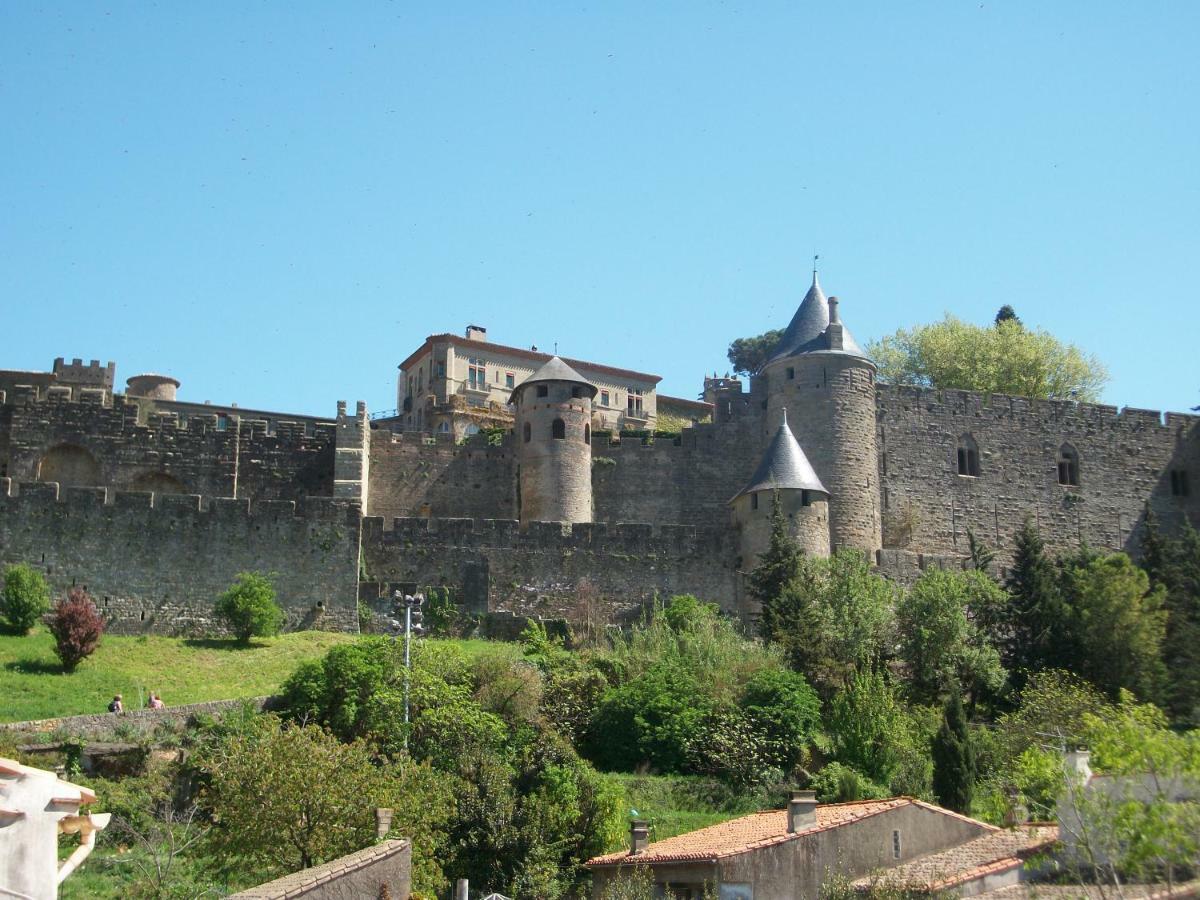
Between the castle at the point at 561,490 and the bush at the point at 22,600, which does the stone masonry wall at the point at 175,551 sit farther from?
the bush at the point at 22,600

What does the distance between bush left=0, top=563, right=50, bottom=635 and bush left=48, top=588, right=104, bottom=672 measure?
5.91ft

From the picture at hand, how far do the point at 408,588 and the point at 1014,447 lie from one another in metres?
23.3

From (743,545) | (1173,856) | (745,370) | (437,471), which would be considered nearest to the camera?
(1173,856)

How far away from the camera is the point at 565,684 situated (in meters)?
38.1

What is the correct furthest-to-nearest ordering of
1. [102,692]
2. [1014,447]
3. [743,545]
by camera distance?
[1014,447]
[743,545]
[102,692]

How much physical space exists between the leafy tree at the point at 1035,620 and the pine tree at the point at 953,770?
913cm

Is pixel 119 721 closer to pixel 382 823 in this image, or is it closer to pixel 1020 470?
pixel 382 823

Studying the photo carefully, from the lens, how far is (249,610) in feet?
135

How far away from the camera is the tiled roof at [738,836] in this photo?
2530cm

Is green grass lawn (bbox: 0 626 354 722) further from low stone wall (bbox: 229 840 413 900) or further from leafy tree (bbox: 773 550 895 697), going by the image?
low stone wall (bbox: 229 840 413 900)

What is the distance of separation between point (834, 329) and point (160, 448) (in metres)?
21.8

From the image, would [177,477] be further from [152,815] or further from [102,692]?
[152,815]

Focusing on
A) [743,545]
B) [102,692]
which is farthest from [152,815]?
[743,545]

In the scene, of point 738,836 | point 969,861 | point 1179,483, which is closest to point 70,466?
point 738,836
